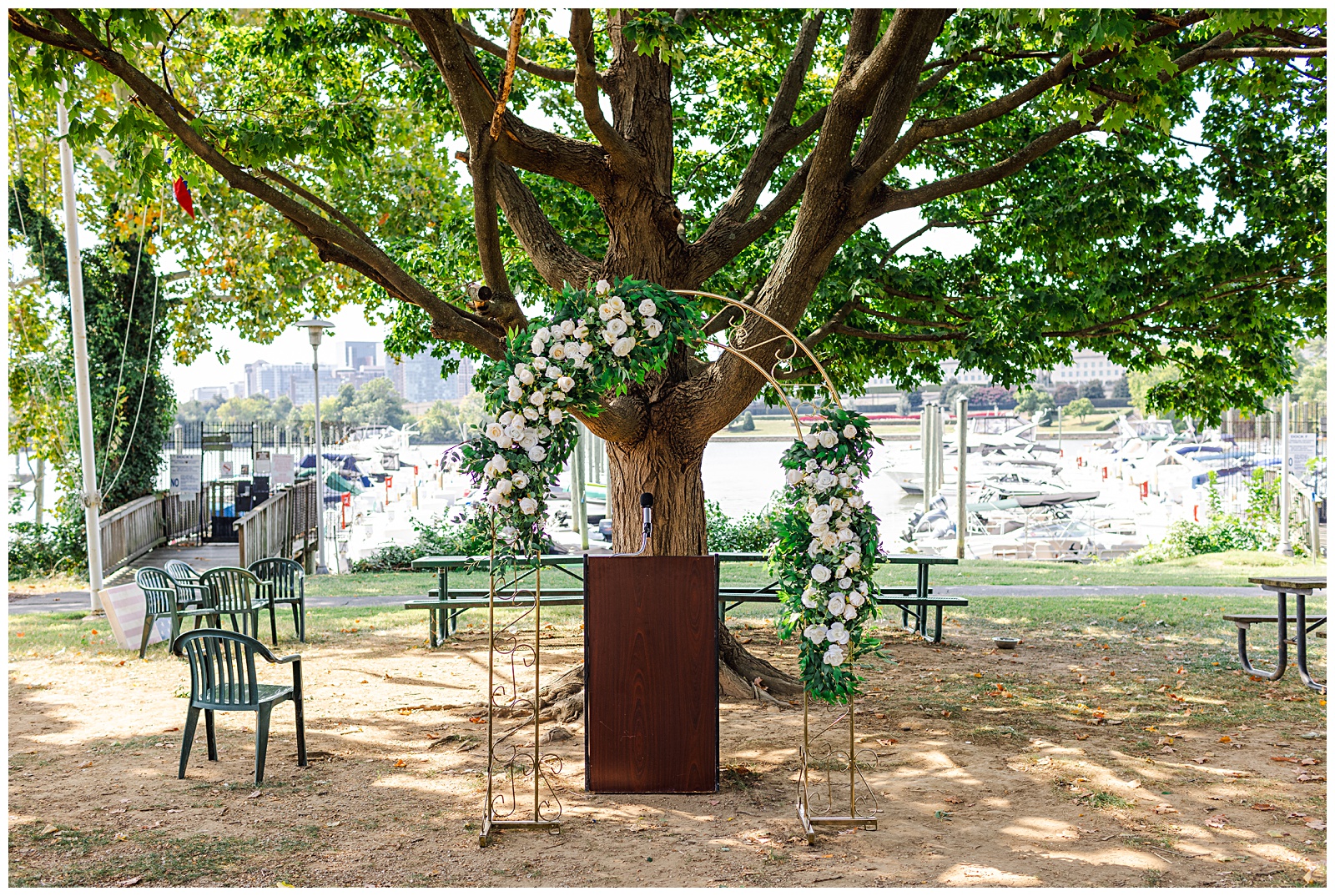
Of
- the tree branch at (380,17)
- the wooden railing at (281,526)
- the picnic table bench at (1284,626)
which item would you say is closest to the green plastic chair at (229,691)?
the tree branch at (380,17)

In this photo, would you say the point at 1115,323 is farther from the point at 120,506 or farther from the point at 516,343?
the point at 120,506

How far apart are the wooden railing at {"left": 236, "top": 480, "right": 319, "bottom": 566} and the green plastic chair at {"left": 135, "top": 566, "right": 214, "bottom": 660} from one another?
4.00 m

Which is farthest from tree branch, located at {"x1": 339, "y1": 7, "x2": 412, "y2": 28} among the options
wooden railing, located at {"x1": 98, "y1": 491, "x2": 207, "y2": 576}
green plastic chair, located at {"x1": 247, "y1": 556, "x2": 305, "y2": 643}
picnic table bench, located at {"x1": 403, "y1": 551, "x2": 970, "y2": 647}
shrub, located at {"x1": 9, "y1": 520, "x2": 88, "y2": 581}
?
shrub, located at {"x1": 9, "y1": 520, "x2": 88, "y2": 581}

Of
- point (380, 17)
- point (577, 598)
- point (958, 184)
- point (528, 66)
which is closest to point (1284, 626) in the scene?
point (958, 184)

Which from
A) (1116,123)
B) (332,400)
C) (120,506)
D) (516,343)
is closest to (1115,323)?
(1116,123)

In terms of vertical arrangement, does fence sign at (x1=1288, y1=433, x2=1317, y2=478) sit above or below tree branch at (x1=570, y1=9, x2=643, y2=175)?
below

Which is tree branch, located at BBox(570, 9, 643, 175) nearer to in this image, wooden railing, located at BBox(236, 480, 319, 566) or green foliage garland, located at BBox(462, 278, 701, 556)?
green foliage garland, located at BBox(462, 278, 701, 556)

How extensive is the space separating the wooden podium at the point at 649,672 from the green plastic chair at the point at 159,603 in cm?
480

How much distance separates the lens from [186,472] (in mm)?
16125

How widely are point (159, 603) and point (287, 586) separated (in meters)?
1.36

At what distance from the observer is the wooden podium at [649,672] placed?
5.48 meters

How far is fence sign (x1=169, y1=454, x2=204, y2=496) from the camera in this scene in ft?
52.3

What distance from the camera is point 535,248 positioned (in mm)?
7660

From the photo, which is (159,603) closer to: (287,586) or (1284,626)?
(287,586)
